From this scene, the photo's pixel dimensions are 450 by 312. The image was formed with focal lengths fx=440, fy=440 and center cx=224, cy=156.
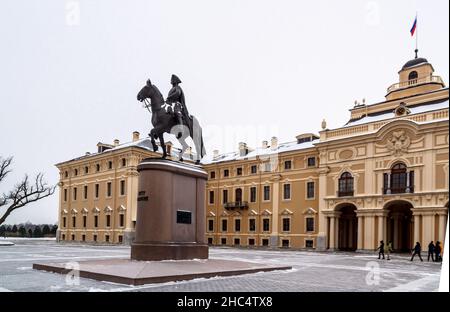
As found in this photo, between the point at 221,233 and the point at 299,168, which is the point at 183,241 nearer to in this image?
the point at 299,168

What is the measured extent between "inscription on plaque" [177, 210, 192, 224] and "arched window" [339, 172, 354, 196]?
27.1 metres

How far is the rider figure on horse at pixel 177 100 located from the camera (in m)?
17.6

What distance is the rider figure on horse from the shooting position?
17578 millimetres

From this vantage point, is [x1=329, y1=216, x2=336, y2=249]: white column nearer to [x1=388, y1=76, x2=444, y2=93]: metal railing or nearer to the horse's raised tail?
[x1=388, y1=76, x2=444, y2=93]: metal railing

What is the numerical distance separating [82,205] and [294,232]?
28.8 metres

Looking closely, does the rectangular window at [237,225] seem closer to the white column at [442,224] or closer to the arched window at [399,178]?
the arched window at [399,178]

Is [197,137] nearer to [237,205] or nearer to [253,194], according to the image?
[253,194]

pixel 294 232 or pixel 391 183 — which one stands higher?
pixel 391 183

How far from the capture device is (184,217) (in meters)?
16.3

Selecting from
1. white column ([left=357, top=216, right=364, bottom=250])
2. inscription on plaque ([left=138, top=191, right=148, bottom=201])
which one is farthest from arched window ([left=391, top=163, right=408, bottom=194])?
inscription on plaque ([left=138, top=191, right=148, bottom=201])

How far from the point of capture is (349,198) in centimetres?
4028

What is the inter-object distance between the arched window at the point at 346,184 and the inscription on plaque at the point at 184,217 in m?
27.1

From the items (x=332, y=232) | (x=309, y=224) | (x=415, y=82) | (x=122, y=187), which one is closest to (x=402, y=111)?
(x=415, y=82)

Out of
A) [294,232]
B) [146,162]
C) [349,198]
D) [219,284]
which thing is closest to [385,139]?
[349,198]
